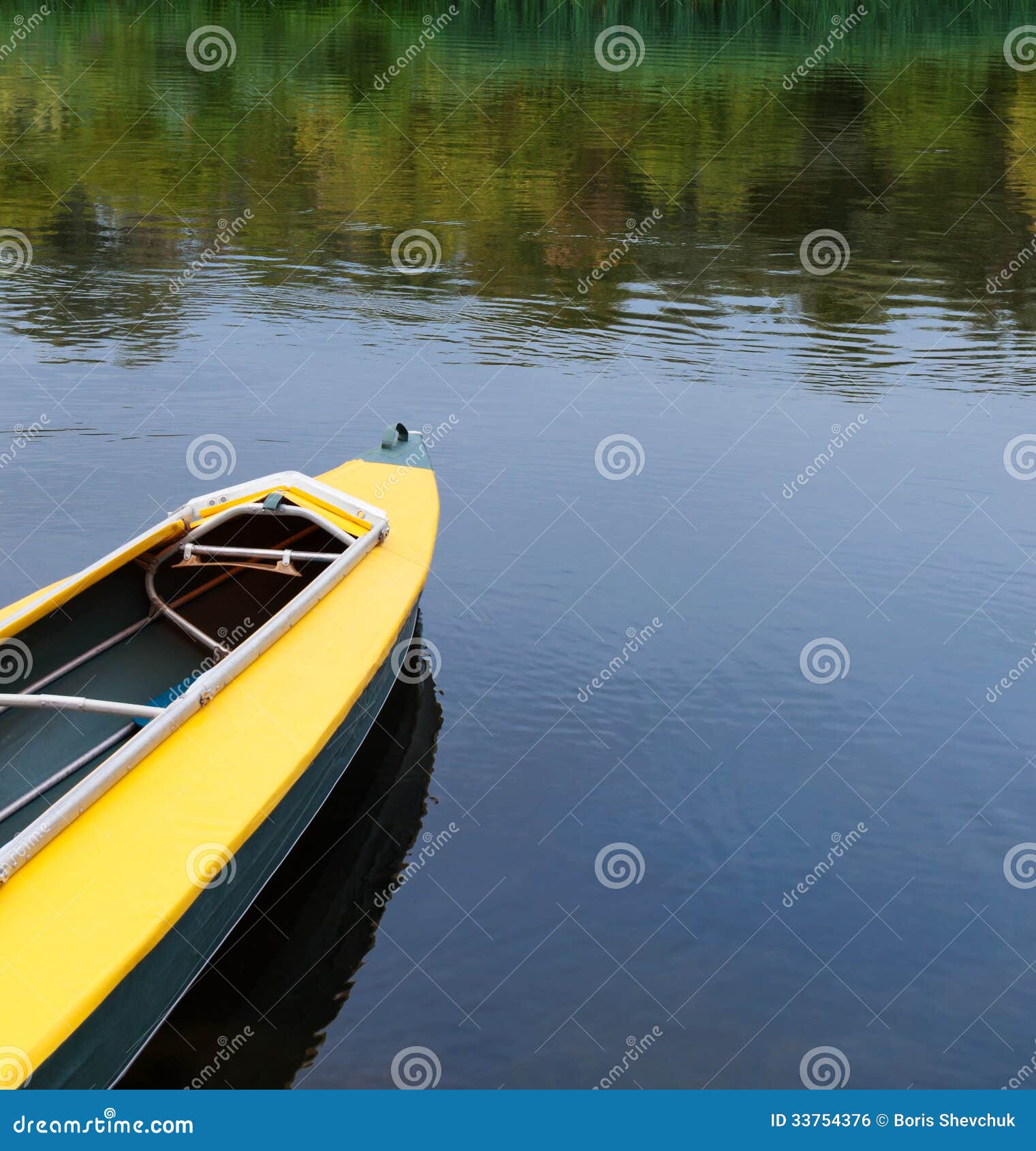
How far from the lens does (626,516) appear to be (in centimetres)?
1132

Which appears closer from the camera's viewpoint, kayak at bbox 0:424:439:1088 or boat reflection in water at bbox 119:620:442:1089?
kayak at bbox 0:424:439:1088

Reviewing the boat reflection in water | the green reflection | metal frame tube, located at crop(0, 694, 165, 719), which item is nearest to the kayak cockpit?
metal frame tube, located at crop(0, 694, 165, 719)

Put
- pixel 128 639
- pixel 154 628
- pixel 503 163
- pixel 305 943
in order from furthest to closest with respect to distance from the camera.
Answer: pixel 503 163
pixel 154 628
pixel 128 639
pixel 305 943

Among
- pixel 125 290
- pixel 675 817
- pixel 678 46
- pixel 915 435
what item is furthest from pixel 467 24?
pixel 675 817

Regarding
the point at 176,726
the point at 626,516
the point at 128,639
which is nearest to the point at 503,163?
the point at 626,516

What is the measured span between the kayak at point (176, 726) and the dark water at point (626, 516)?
0.81m

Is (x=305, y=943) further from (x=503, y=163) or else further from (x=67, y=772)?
(x=503, y=163)

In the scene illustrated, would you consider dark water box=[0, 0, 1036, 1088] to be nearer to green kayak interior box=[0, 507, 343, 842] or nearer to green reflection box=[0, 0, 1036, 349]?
green reflection box=[0, 0, 1036, 349]

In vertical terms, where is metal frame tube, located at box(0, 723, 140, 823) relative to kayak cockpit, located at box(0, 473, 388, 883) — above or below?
below

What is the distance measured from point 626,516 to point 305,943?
19.0ft

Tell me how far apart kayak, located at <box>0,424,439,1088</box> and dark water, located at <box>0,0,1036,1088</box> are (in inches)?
31.8

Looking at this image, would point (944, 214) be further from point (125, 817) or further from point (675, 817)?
point (125, 817)

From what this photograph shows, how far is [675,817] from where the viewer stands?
7391mm

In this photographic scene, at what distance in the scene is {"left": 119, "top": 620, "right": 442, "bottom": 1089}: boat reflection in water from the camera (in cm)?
560
